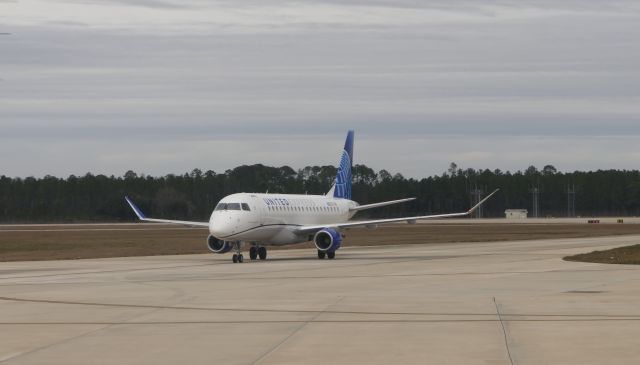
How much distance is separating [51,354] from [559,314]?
32.0 feet

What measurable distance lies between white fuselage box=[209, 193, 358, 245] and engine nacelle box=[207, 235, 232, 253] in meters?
1.59

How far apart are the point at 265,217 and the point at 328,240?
296 centimetres

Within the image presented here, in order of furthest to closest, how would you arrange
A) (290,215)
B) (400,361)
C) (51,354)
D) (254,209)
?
1. (290,215)
2. (254,209)
3. (51,354)
4. (400,361)

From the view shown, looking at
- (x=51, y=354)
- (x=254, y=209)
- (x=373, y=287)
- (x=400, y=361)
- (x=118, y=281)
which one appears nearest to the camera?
(x=400, y=361)

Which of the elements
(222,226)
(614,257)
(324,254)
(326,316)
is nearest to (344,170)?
(324,254)

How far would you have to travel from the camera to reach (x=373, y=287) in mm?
31078

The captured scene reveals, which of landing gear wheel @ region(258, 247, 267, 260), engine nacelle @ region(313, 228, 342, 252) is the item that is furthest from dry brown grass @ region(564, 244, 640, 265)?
landing gear wheel @ region(258, 247, 267, 260)

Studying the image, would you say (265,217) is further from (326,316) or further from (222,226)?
(326,316)

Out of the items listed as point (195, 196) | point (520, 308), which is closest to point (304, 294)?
point (520, 308)

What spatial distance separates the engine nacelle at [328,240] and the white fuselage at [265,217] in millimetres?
1972

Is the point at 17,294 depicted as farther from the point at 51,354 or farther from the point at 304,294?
the point at 51,354

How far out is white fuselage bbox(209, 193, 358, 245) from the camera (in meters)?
50.4

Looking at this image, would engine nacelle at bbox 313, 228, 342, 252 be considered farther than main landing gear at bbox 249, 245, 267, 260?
No

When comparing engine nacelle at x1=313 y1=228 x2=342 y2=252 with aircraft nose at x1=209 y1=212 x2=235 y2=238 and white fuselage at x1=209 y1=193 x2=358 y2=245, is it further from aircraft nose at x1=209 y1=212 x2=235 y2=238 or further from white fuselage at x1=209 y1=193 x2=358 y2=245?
aircraft nose at x1=209 y1=212 x2=235 y2=238
